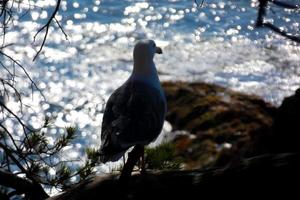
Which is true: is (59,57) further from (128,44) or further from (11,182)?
(11,182)

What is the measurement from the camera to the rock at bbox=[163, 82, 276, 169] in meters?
8.61

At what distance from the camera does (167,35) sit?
14672mm

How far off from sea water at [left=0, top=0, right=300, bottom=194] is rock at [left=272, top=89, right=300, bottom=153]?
4774 mm

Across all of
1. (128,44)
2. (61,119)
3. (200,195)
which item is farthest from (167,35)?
(200,195)

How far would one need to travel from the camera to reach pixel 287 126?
15.5 feet

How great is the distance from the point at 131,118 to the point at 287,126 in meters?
1.58

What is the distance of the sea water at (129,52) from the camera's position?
37.6 feet

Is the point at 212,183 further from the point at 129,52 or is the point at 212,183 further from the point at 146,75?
the point at 129,52

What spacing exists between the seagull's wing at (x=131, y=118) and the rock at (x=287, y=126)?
1.13 m

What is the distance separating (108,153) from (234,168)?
0.65 meters

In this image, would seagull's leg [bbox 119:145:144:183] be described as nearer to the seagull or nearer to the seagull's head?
the seagull

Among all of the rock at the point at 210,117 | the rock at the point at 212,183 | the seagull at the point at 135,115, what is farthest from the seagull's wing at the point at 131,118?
the rock at the point at 210,117

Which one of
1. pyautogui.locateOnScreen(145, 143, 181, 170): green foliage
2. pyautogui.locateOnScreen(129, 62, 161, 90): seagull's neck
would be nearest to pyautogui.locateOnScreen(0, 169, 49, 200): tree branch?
pyautogui.locateOnScreen(145, 143, 181, 170): green foliage

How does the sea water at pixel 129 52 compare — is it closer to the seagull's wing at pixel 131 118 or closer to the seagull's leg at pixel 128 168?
the seagull's wing at pixel 131 118
